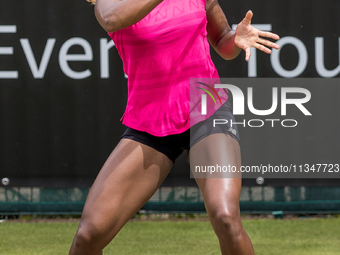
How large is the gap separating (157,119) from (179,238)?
234 cm

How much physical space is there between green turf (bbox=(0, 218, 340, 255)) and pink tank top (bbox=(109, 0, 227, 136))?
73.9 inches

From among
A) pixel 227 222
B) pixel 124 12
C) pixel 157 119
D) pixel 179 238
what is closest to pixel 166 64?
pixel 157 119

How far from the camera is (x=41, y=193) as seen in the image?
5316 mm

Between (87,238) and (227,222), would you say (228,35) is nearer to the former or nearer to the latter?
A: (227,222)

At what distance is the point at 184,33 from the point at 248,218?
3361 millimetres

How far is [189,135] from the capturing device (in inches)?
93.6

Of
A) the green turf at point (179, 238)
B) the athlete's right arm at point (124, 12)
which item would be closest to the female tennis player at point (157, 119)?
the athlete's right arm at point (124, 12)

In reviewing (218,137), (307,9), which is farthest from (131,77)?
(307,9)

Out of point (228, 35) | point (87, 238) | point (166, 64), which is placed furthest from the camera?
point (228, 35)

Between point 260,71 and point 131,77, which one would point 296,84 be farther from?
point 131,77

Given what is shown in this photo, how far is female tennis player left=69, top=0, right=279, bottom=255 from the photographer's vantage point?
2238mm

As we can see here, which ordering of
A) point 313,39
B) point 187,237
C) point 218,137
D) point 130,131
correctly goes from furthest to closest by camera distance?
point 313,39, point 187,237, point 130,131, point 218,137

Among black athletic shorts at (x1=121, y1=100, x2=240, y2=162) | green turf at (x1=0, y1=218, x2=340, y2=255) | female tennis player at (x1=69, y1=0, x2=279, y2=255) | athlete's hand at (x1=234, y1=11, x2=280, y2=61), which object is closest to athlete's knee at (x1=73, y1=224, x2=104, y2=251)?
female tennis player at (x1=69, y1=0, x2=279, y2=255)

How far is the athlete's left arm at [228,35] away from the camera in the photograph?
2.40m
